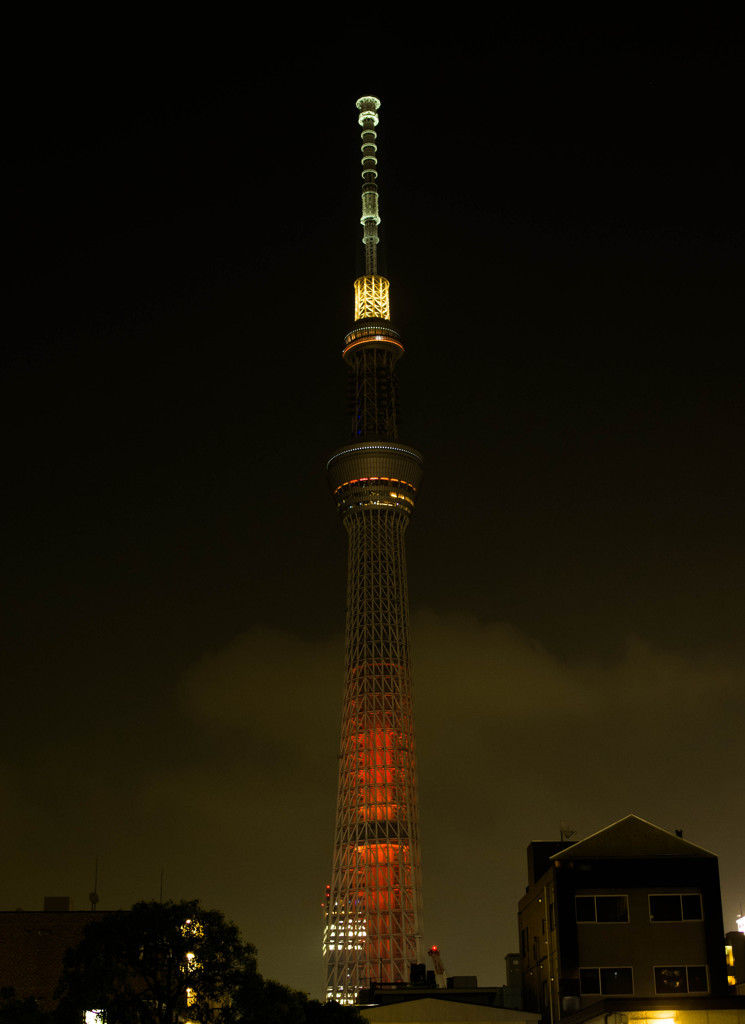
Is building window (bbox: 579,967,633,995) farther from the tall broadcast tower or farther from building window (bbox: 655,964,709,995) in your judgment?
the tall broadcast tower

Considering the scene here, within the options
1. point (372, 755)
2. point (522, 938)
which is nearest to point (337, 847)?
point (372, 755)

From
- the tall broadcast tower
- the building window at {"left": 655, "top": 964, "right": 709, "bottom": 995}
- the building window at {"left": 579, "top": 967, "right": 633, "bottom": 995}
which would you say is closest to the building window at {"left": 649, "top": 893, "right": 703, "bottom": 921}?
the building window at {"left": 655, "top": 964, "right": 709, "bottom": 995}

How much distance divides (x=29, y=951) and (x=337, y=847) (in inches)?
3031

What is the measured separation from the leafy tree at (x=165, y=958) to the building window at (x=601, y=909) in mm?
29089

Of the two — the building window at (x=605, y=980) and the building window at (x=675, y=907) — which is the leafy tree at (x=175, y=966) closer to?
the building window at (x=605, y=980)

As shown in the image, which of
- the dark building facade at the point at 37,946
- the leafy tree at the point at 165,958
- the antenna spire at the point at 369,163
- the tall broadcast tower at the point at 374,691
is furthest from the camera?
the antenna spire at the point at 369,163

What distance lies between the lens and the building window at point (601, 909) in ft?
273

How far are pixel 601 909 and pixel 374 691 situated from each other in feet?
278

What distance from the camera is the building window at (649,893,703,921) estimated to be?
83062mm

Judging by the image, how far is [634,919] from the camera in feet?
Answer: 272

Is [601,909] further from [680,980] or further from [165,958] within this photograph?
[165,958]

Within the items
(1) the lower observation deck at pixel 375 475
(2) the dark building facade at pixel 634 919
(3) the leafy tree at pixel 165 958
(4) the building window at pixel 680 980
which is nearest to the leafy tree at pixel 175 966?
(3) the leafy tree at pixel 165 958

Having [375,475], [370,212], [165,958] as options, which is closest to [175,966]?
[165,958]

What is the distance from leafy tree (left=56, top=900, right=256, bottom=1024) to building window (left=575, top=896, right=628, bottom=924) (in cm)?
2909
